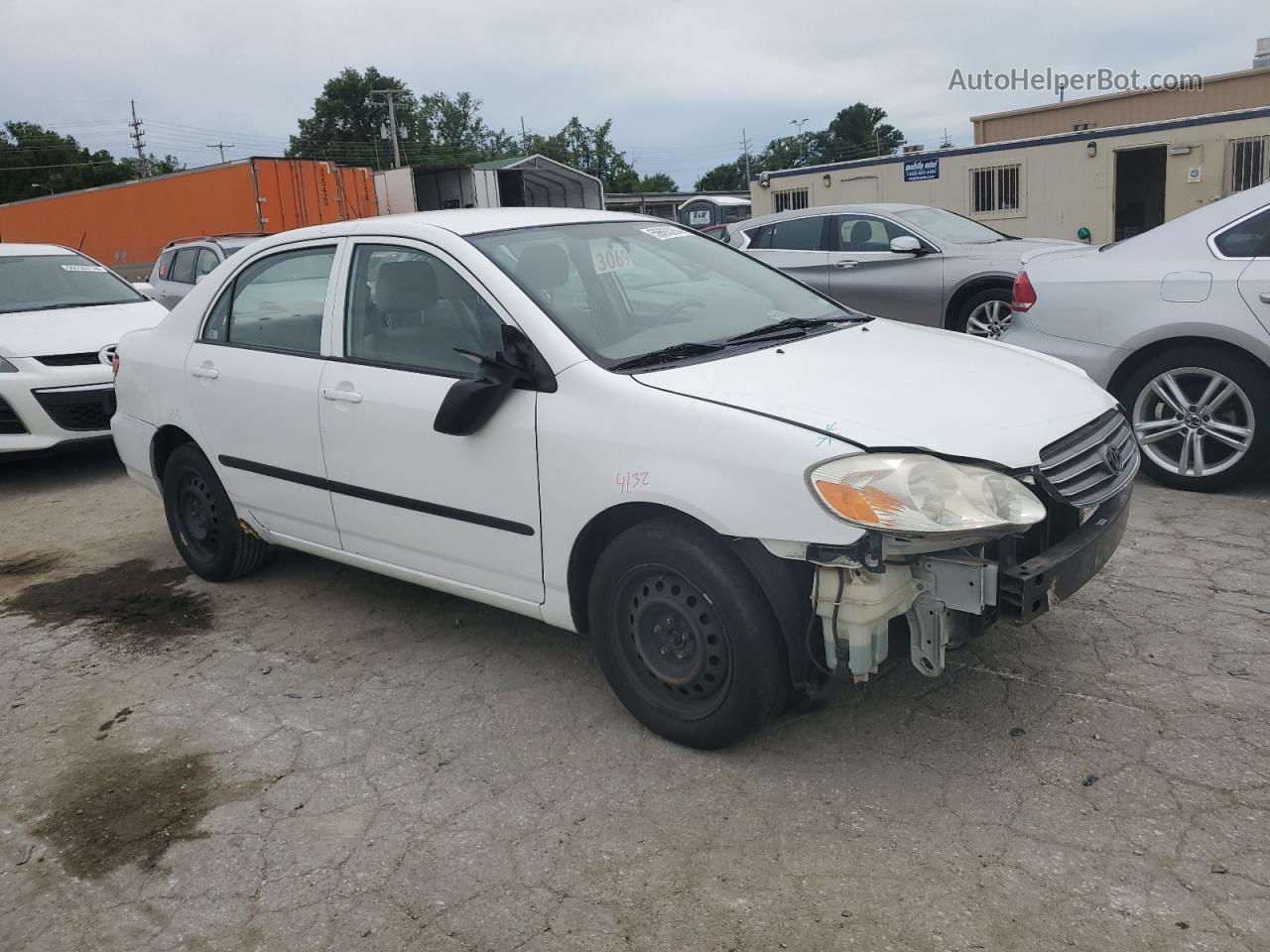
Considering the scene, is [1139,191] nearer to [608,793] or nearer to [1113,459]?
[1113,459]

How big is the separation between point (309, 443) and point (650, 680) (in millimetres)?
1767

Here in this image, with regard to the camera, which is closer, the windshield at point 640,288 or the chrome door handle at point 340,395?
the windshield at point 640,288

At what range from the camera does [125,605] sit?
4.91 metres

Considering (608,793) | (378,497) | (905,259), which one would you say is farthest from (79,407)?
(905,259)

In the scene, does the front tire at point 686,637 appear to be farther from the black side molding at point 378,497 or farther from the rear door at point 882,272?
the rear door at point 882,272

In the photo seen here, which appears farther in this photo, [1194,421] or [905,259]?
[905,259]

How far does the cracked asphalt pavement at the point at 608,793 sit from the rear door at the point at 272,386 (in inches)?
22.6

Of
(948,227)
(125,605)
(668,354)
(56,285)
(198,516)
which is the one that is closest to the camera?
(668,354)

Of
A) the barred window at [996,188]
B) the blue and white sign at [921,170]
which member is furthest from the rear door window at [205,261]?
the barred window at [996,188]

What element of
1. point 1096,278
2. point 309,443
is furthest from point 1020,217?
point 309,443

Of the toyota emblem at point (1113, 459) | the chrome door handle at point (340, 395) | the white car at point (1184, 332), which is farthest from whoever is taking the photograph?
the white car at point (1184, 332)

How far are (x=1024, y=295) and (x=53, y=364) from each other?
6364 millimetres

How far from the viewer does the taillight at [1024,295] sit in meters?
5.72

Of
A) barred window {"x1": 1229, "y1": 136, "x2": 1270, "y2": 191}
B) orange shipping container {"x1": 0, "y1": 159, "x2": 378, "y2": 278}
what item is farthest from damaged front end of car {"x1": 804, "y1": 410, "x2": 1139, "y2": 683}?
orange shipping container {"x1": 0, "y1": 159, "x2": 378, "y2": 278}
